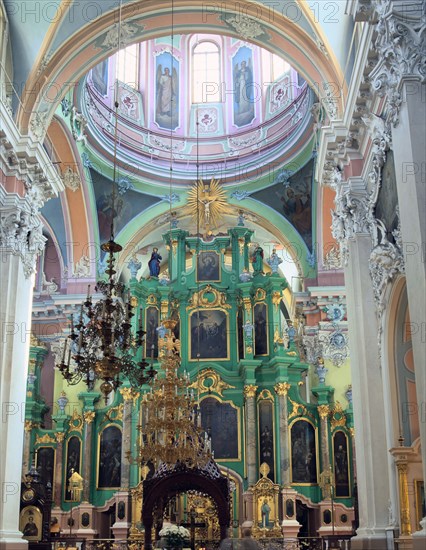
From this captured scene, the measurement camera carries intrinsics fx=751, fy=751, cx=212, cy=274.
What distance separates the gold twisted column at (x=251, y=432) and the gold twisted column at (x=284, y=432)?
0.75 m

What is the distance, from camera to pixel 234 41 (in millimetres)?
24703

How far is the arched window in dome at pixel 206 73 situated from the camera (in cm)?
2478

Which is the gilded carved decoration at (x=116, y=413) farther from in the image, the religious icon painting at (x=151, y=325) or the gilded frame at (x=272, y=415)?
the gilded frame at (x=272, y=415)

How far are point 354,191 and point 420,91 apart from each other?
384cm

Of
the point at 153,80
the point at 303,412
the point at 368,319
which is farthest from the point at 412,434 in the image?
the point at 153,80

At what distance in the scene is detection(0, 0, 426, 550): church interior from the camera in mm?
10641

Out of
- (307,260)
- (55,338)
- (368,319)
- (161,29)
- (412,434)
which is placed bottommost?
(412,434)

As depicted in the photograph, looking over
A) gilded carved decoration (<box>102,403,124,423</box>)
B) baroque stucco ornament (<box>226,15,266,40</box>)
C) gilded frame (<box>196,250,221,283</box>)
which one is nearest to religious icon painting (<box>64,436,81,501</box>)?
gilded carved decoration (<box>102,403,124,423</box>)

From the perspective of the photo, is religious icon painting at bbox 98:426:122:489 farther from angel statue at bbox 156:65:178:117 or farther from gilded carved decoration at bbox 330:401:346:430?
angel statue at bbox 156:65:178:117

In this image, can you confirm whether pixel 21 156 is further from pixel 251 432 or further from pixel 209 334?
pixel 251 432

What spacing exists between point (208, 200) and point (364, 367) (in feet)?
40.6

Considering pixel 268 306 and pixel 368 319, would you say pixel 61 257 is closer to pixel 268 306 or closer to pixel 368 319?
pixel 268 306

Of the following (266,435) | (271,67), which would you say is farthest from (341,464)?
(271,67)

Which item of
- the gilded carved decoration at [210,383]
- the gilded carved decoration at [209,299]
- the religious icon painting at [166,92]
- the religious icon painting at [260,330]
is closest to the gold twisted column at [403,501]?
the gilded carved decoration at [210,383]
